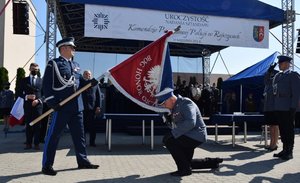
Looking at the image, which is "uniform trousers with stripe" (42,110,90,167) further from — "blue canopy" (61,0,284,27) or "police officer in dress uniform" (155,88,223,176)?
"blue canopy" (61,0,284,27)

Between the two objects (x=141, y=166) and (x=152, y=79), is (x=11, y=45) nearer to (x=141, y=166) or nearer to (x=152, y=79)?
(x=152, y=79)

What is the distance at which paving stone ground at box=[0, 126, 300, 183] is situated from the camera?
18.0ft

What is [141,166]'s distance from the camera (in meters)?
6.51

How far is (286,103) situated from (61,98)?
4.16m

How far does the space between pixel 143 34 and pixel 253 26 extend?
418 centimetres

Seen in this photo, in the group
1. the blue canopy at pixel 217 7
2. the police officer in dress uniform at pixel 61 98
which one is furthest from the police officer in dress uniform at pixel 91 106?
the blue canopy at pixel 217 7

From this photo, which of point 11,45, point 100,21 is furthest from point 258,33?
point 11,45

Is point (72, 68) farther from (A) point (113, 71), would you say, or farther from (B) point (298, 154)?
(B) point (298, 154)

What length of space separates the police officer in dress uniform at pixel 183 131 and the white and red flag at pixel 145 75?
159 centimetres

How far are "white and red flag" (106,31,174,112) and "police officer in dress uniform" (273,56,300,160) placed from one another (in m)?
2.10

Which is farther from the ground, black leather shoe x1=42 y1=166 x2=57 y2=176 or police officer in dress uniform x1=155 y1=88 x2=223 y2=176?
police officer in dress uniform x1=155 y1=88 x2=223 y2=176

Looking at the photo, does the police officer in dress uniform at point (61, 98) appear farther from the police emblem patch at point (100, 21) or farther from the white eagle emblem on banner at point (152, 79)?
the police emblem patch at point (100, 21)

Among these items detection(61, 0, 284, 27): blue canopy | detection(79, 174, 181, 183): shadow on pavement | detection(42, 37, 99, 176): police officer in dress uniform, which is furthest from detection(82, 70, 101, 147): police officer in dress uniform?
detection(61, 0, 284, 27): blue canopy

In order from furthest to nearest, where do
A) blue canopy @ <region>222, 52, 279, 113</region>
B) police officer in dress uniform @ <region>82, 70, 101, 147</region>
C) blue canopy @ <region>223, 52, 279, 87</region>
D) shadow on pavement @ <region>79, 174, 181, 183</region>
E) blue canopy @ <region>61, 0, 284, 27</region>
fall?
1. blue canopy @ <region>61, 0, 284, 27</region>
2. blue canopy @ <region>222, 52, 279, 113</region>
3. blue canopy @ <region>223, 52, 279, 87</region>
4. police officer in dress uniform @ <region>82, 70, 101, 147</region>
5. shadow on pavement @ <region>79, 174, 181, 183</region>
